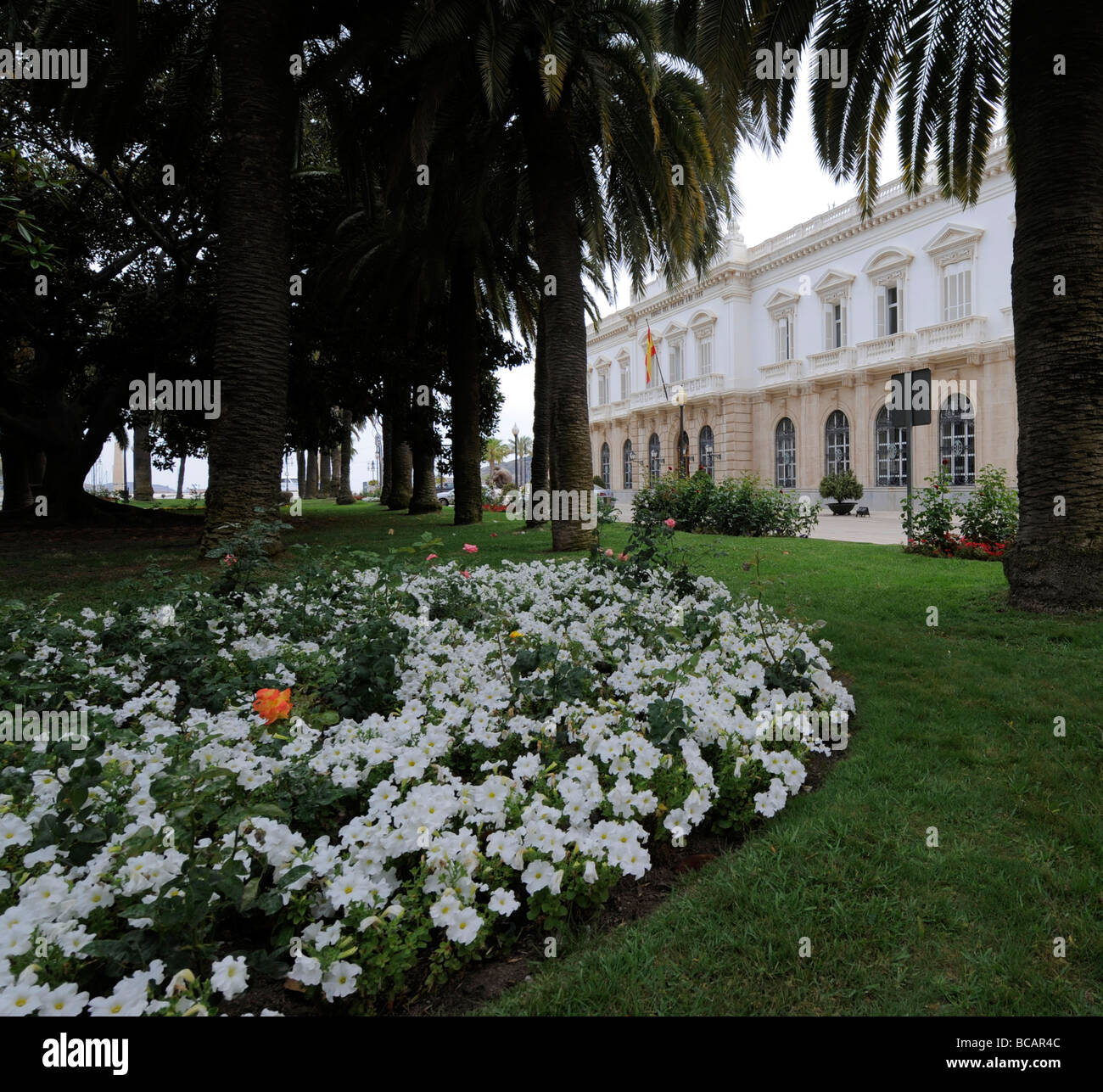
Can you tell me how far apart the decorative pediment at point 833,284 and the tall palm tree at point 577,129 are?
2249 centimetres

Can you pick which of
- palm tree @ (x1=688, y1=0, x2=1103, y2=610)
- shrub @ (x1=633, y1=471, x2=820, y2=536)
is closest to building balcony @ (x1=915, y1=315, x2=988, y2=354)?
shrub @ (x1=633, y1=471, x2=820, y2=536)

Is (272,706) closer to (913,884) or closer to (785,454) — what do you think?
(913,884)

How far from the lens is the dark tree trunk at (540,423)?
14055 mm

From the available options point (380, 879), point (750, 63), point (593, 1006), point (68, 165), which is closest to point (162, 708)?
point (380, 879)

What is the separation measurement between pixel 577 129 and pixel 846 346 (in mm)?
23374

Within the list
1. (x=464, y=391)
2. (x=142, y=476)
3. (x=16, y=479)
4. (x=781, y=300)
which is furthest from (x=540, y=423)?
(x=142, y=476)

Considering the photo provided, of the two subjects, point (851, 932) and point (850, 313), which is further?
point (850, 313)

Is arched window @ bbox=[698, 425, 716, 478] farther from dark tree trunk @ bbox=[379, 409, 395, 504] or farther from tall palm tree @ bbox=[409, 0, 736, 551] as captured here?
tall palm tree @ bbox=[409, 0, 736, 551]

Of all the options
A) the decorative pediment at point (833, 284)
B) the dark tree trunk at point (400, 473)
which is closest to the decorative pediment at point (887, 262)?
the decorative pediment at point (833, 284)

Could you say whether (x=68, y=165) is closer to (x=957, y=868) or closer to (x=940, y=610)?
(x=940, y=610)

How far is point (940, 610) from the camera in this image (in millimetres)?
5891

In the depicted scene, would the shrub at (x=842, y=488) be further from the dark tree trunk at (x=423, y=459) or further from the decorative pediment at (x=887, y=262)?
the dark tree trunk at (x=423, y=459)

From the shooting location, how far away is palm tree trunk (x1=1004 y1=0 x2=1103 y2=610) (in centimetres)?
542
